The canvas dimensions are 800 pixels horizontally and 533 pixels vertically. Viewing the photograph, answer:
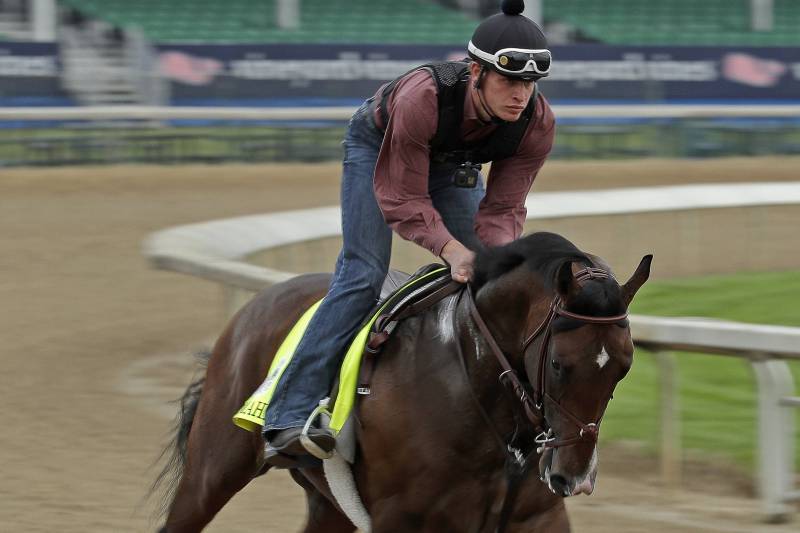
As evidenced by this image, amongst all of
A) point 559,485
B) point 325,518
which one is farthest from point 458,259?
point 325,518

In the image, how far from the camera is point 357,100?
72.3 feet

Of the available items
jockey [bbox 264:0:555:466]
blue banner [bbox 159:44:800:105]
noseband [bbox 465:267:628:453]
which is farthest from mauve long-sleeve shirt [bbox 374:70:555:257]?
blue banner [bbox 159:44:800:105]

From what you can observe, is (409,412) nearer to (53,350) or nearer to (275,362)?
(275,362)

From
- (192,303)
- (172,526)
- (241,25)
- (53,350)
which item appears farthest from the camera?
(241,25)

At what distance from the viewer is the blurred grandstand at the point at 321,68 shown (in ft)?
60.7

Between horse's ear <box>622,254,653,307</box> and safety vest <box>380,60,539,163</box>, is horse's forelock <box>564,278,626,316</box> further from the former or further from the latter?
safety vest <box>380,60,539,163</box>

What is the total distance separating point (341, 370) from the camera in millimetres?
4008

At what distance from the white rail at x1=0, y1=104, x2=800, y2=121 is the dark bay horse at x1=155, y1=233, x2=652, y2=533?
14.2 meters

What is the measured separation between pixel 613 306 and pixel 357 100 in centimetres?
1907

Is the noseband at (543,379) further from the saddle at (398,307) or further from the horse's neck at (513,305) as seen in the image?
the saddle at (398,307)

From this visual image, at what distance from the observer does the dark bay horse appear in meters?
3.23

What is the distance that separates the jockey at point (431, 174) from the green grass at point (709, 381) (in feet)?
7.53

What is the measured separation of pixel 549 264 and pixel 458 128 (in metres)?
0.64

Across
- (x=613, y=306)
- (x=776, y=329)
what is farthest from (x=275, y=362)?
(x=776, y=329)
